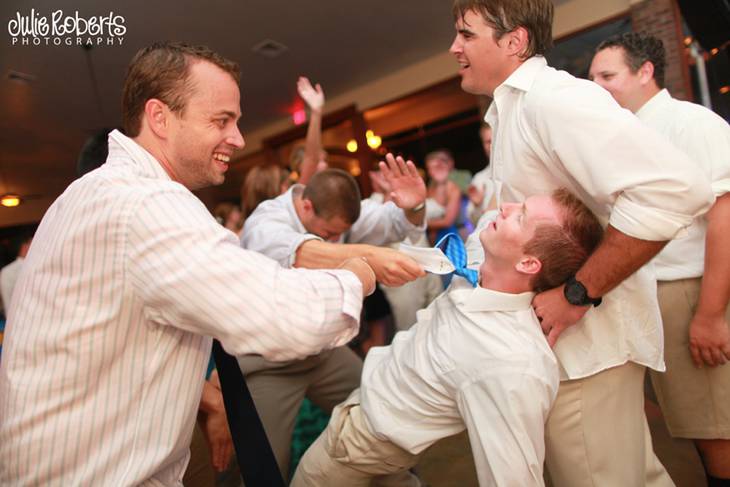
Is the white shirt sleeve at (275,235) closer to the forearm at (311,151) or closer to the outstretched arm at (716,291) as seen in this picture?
the forearm at (311,151)

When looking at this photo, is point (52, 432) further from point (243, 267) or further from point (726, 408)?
point (726, 408)

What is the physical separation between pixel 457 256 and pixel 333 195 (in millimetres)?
904

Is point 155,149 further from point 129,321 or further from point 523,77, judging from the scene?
point 523,77

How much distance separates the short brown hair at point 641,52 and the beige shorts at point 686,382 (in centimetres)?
78

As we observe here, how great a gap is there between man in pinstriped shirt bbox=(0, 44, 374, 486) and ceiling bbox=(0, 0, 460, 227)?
4.23 meters

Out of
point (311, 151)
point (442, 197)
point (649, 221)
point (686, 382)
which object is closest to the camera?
point (649, 221)

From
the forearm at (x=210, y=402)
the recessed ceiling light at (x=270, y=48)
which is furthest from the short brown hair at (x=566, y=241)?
the recessed ceiling light at (x=270, y=48)

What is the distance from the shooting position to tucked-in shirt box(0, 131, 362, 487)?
2.88ft

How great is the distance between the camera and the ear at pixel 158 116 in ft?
3.89

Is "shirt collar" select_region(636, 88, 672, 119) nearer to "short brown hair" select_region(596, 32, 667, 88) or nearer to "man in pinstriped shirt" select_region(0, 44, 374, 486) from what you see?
"short brown hair" select_region(596, 32, 667, 88)

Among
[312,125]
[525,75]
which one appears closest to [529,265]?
[525,75]

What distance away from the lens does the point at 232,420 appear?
51.5 inches

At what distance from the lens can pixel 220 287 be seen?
2.85 feet

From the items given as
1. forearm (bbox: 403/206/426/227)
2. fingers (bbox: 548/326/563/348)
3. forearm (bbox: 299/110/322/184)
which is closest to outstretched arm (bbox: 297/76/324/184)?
forearm (bbox: 299/110/322/184)
